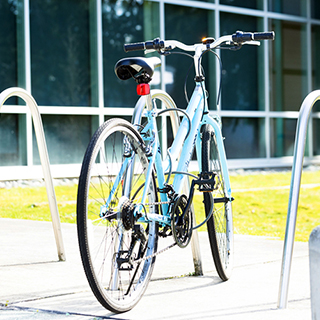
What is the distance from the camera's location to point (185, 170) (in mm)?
3361

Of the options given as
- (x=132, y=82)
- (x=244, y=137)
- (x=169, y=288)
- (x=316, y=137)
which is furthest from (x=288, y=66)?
(x=169, y=288)

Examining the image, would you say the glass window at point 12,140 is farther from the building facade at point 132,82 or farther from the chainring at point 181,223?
the chainring at point 181,223

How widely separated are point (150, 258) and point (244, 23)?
1074 cm

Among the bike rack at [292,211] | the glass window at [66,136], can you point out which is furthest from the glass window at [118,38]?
the bike rack at [292,211]

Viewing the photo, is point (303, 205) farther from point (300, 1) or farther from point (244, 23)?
point (300, 1)

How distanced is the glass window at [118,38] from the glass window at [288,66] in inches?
147

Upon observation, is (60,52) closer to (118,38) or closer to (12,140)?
(118,38)

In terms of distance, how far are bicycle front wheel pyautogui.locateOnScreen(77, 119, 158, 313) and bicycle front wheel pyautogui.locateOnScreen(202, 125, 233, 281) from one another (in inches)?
18.0

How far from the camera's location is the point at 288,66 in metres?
14.1

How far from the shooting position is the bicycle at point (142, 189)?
2611 millimetres

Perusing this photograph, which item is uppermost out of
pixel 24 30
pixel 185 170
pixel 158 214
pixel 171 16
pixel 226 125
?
pixel 171 16

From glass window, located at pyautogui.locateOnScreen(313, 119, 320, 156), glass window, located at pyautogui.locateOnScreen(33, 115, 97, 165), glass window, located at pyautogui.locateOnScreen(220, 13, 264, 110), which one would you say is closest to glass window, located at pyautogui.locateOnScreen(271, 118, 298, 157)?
glass window, located at pyautogui.locateOnScreen(220, 13, 264, 110)

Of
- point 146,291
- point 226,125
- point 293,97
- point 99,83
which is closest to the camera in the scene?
point 146,291

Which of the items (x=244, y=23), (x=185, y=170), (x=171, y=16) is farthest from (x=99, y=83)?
(x=185, y=170)
